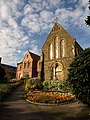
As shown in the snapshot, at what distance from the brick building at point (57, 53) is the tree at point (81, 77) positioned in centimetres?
1956

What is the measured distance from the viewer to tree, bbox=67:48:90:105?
533 inches

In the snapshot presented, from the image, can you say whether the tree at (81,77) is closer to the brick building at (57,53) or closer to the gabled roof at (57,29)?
the brick building at (57,53)

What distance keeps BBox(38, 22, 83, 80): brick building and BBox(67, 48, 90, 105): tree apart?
64.2 ft

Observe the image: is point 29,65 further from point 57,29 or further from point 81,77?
point 81,77

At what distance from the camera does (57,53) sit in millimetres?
36938

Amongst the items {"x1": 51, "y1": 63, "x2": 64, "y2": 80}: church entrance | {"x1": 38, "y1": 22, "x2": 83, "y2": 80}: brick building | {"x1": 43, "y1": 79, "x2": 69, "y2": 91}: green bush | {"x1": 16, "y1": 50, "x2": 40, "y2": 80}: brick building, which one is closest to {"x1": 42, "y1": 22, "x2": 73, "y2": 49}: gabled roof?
{"x1": 38, "y1": 22, "x2": 83, "y2": 80}: brick building

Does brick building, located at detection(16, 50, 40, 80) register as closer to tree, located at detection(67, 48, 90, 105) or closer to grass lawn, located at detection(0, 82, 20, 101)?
grass lawn, located at detection(0, 82, 20, 101)

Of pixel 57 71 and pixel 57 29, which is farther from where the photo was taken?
pixel 57 29

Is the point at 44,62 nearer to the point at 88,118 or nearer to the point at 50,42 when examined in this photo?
the point at 50,42

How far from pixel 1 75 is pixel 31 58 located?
13.8 m

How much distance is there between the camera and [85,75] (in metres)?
13.6

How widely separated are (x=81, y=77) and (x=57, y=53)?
921 inches

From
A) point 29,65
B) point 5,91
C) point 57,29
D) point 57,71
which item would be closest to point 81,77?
point 5,91

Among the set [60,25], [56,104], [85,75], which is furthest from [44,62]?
[85,75]
